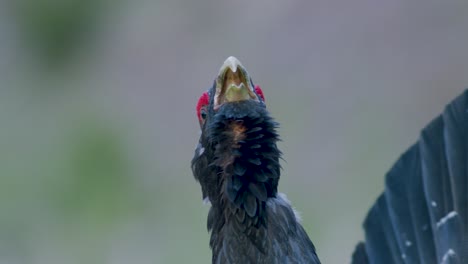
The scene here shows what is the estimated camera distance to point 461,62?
9.47 m

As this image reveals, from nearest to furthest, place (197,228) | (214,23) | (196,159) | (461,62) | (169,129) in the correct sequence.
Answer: (196,159)
(197,228)
(461,62)
(169,129)
(214,23)

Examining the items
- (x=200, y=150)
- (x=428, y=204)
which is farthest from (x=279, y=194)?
(x=428, y=204)

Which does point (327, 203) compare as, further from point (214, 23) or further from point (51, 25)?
point (51, 25)

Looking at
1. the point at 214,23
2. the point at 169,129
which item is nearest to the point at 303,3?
the point at 214,23

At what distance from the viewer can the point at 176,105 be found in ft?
34.3

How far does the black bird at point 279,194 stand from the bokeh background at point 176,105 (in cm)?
310

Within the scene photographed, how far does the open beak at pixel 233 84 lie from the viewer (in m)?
4.18

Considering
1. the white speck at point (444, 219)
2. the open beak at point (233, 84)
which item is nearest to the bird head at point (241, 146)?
the open beak at point (233, 84)

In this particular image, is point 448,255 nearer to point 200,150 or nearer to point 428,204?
point 428,204

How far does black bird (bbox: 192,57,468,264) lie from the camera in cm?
414

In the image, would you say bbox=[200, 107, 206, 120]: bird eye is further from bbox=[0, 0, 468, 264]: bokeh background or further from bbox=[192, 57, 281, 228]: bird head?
bbox=[0, 0, 468, 264]: bokeh background

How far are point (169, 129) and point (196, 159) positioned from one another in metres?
5.84

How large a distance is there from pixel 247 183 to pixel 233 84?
1.34 ft

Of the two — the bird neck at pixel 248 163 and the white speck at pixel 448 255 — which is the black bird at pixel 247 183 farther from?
the white speck at pixel 448 255
